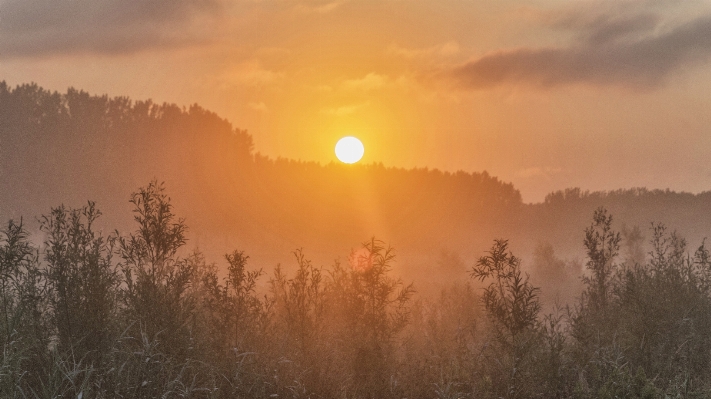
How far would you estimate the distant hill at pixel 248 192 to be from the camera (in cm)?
9419

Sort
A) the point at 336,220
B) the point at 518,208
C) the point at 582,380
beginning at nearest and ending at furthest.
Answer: the point at 582,380 → the point at 336,220 → the point at 518,208

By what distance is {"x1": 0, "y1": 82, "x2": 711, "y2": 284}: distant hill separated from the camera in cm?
9419

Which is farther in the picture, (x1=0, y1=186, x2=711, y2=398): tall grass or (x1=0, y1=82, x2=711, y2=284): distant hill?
(x1=0, y1=82, x2=711, y2=284): distant hill

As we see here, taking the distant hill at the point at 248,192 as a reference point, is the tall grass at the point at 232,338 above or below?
below

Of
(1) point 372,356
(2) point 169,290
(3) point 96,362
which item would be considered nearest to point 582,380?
(1) point 372,356

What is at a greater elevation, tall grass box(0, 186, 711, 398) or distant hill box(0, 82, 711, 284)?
distant hill box(0, 82, 711, 284)

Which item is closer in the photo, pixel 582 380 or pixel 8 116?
pixel 582 380

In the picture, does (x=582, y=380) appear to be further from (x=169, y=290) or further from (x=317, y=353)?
(x=169, y=290)

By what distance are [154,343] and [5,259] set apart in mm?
3591

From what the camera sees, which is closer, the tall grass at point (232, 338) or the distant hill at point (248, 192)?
Answer: the tall grass at point (232, 338)

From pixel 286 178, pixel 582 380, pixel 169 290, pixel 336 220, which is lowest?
pixel 582 380

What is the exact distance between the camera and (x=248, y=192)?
110250 mm

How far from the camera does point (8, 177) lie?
89.5 metres

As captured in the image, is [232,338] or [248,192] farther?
[248,192]
